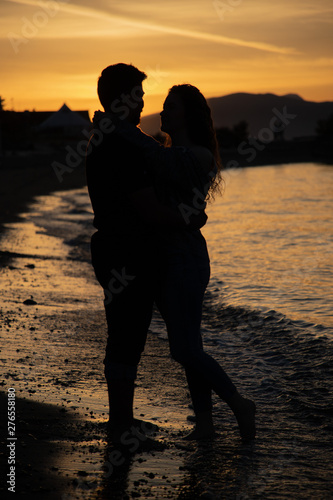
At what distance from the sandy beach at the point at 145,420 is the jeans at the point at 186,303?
471mm

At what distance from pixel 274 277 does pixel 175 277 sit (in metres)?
7.48

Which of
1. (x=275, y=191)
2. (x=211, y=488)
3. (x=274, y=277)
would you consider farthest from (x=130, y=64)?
(x=275, y=191)

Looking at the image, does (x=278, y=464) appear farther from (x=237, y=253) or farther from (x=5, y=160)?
(x=5, y=160)

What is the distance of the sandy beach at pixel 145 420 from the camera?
2.75 metres

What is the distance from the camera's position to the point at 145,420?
369 cm

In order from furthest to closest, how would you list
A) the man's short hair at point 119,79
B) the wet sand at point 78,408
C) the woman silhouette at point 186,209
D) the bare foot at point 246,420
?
the bare foot at point 246,420 < the woman silhouette at point 186,209 < the man's short hair at point 119,79 < the wet sand at point 78,408

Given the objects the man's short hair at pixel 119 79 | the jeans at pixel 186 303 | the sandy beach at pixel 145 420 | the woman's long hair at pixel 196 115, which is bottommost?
the sandy beach at pixel 145 420

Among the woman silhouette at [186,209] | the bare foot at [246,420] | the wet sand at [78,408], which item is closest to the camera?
the wet sand at [78,408]

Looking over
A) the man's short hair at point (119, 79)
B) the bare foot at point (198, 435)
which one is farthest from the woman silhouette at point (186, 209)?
the bare foot at point (198, 435)

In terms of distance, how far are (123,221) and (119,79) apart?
0.65 metres

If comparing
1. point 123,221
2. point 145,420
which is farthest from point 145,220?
point 145,420

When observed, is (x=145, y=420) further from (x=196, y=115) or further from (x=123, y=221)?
(x=196, y=115)

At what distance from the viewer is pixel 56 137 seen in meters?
76.8

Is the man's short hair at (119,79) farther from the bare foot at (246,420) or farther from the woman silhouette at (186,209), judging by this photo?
the bare foot at (246,420)
